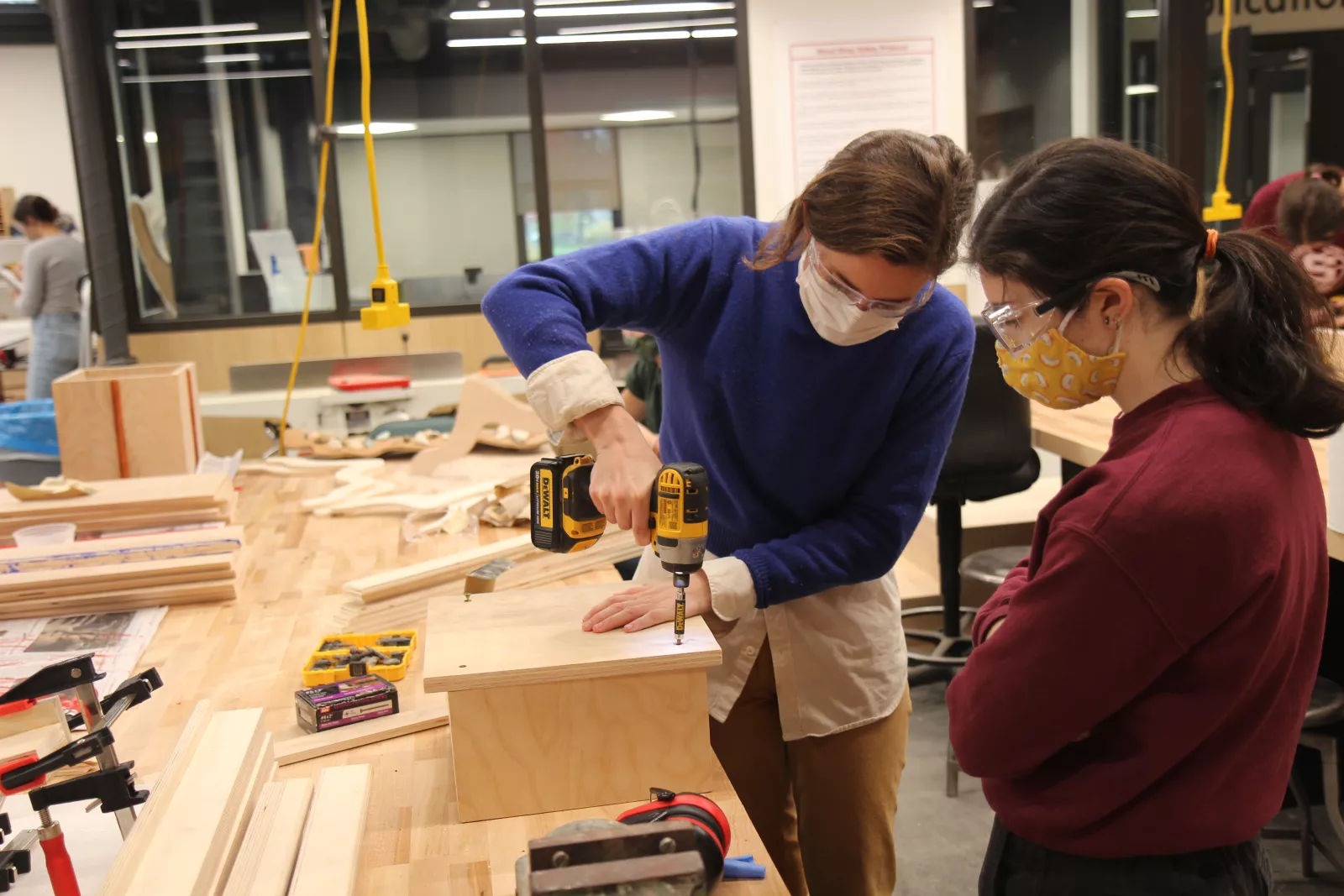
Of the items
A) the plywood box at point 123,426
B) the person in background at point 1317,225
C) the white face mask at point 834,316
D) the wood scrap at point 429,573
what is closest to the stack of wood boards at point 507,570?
the wood scrap at point 429,573

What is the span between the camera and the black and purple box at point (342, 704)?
4.97 feet

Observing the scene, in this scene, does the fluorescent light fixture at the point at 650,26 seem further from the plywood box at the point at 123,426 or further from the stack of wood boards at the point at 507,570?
the stack of wood boards at the point at 507,570

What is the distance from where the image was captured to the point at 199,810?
1096 mm

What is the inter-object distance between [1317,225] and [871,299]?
122 inches

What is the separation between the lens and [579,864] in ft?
2.96

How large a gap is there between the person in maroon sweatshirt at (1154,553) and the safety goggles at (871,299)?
257 millimetres

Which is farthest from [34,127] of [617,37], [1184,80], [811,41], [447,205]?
[1184,80]

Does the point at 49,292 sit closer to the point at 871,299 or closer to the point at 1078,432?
the point at 1078,432

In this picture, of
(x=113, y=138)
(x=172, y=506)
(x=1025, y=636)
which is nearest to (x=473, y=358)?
(x=113, y=138)

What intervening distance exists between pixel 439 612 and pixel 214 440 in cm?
332

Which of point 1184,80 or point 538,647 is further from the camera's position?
point 1184,80

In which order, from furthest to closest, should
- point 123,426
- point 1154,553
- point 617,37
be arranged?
point 617,37 → point 123,426 → point 1154,553

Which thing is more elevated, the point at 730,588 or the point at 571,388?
the point at 571,388

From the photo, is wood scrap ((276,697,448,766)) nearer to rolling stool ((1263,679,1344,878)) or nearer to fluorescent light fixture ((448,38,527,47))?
rolling stool ((1263,679,1344,878))
